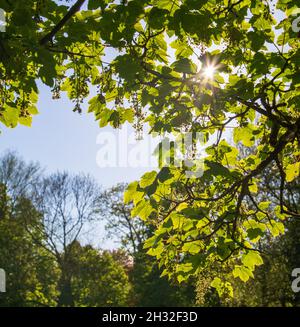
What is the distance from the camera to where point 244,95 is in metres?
4.82

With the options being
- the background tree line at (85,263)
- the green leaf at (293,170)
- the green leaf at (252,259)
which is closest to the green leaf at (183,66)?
the green leaf at (293,170)

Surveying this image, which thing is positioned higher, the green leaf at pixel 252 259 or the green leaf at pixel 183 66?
the green leaf at pixel 183 66

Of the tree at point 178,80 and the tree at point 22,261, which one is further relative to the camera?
the tree at point 22,261

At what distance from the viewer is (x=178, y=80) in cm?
446

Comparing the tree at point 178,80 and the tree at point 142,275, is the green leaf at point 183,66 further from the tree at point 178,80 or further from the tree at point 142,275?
the tree at point 142,275

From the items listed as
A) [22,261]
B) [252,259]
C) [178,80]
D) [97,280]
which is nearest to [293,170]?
[252,259]

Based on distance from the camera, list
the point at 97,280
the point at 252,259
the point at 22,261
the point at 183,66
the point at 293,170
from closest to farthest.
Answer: the point at 183,66, the point at 252,259, the point at 293,170, the point at 22,261, the point at 97,280

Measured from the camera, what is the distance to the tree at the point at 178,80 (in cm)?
399

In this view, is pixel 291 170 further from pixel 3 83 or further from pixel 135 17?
pixel 3 83

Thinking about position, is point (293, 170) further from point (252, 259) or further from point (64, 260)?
point (64, 260)

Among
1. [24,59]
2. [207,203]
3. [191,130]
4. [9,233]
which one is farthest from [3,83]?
[9,233]

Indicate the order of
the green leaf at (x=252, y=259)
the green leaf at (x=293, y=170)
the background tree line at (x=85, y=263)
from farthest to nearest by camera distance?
the background tree line at (x=85, y=263) < the green leaf at (x=293, y=170) < the green leaf at (x=252, y=259)

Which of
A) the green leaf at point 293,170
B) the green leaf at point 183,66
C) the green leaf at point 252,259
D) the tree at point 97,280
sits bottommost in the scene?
the tree at point 97,280

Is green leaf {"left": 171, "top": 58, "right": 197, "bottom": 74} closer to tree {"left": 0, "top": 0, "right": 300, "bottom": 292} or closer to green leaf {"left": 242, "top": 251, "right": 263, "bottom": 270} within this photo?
tree {"left": 0, "top": 0, "right": 300, "bottom": 292}
